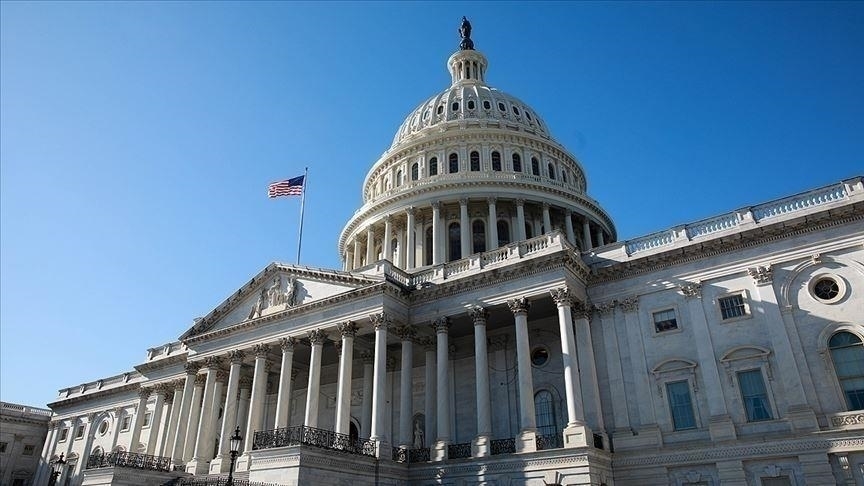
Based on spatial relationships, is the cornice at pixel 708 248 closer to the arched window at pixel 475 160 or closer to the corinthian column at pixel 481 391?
the corinthian column at pixel 481 391

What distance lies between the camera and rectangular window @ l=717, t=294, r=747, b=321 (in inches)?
1121

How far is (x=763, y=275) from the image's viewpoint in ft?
92.2

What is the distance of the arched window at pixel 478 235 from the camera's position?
5084 centimetres

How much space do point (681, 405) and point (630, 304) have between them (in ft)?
18.0

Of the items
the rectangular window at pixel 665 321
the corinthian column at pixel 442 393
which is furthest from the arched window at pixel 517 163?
the rectangular window at pixel 665 321

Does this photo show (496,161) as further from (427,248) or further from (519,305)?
(519,305)

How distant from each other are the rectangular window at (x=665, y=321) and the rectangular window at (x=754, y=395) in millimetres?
3711

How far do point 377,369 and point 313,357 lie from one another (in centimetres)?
446

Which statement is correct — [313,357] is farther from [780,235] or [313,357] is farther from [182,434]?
[780,235]

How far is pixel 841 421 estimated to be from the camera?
24.5 m

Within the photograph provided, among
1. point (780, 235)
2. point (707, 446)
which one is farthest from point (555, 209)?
point (707, 446)

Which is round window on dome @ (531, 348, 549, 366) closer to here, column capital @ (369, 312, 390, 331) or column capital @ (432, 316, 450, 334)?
column capital @ (432, 316, 450, 334)

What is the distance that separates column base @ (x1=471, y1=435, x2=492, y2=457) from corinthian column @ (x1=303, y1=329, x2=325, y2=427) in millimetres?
8737

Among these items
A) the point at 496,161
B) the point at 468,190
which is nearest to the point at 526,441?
the point at 468,190
